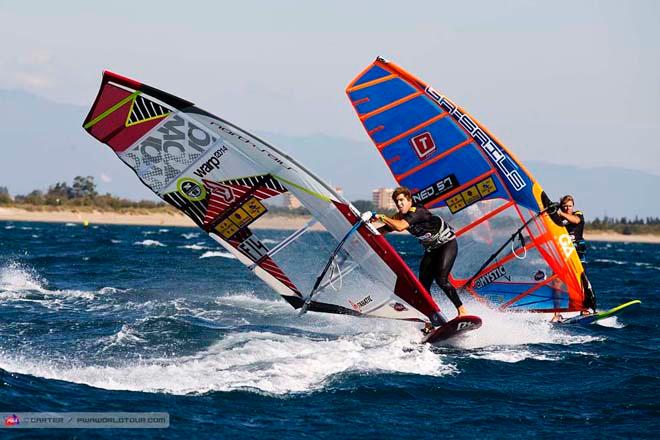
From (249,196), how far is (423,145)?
3171 millimetres

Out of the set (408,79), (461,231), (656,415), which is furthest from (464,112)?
(656,415)

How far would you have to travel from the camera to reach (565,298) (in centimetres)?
1126

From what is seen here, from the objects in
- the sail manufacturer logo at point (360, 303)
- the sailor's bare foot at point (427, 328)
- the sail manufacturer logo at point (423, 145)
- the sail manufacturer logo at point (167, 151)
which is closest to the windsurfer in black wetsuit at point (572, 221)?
the sail manufacturer logo at point (423, 145)

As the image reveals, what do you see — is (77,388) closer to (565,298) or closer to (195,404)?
(195,404)

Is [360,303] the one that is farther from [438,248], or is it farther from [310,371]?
[310,371]

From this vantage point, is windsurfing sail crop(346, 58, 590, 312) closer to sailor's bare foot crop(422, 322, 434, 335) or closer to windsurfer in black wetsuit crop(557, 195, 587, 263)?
windsurfer in black wetsuit crop(557, 195, 587, 263)

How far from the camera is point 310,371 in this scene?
7301 mm

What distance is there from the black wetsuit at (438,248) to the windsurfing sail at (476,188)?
2053 millimetres

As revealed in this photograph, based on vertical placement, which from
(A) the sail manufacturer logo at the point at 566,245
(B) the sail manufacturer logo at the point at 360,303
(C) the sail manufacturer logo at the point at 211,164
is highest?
(C) the sail manufacturer logo at the point at 211,164

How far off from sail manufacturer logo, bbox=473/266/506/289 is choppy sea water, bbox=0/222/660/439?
498 millimetres

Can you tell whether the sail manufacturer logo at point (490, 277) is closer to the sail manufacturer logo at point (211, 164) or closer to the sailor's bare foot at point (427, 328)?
the sailor's bare foot at point (427, 328)

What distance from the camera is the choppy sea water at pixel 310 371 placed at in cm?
606

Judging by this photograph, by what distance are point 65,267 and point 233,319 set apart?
27.0 ft

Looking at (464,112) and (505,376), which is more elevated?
(464,112)
